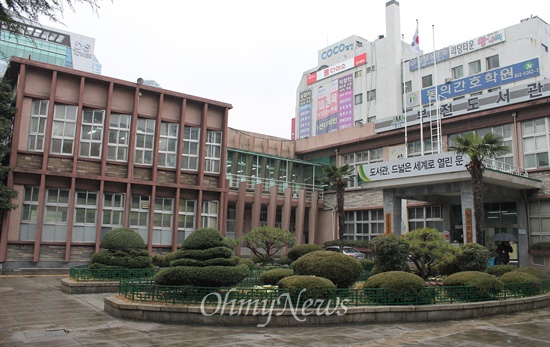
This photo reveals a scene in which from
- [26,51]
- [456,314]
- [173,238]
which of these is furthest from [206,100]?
[26,51]

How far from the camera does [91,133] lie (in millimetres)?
26406

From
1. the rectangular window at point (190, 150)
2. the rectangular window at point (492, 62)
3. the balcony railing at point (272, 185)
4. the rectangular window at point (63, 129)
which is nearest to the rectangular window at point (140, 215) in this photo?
the rectangular window at point (190, 150)

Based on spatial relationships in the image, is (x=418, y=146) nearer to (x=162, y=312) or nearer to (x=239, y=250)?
(x=239, y=250)

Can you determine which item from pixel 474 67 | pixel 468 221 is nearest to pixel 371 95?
pixel 474 67

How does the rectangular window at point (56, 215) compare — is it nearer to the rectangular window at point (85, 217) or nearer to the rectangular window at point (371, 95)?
the rectangular window at point (85, 217)

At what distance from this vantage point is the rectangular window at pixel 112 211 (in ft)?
85.5

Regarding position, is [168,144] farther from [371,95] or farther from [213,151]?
[371,95]

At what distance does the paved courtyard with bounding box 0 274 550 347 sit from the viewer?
886 centimetres

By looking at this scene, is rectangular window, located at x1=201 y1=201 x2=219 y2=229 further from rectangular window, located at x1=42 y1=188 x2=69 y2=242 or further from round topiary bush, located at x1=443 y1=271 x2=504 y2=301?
round topiary bush, located at x1=443 y1=271 x2=504 y2=301

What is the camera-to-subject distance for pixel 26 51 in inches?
3307

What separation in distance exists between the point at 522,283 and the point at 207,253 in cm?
1042

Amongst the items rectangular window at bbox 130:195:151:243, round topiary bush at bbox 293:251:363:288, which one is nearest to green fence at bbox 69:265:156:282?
round topiary bush at bbox 293:251:363:288

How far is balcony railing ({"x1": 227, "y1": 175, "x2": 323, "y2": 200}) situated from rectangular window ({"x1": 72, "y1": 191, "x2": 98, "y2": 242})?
11.2 metres

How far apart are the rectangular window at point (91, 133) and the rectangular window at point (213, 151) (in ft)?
23.3
